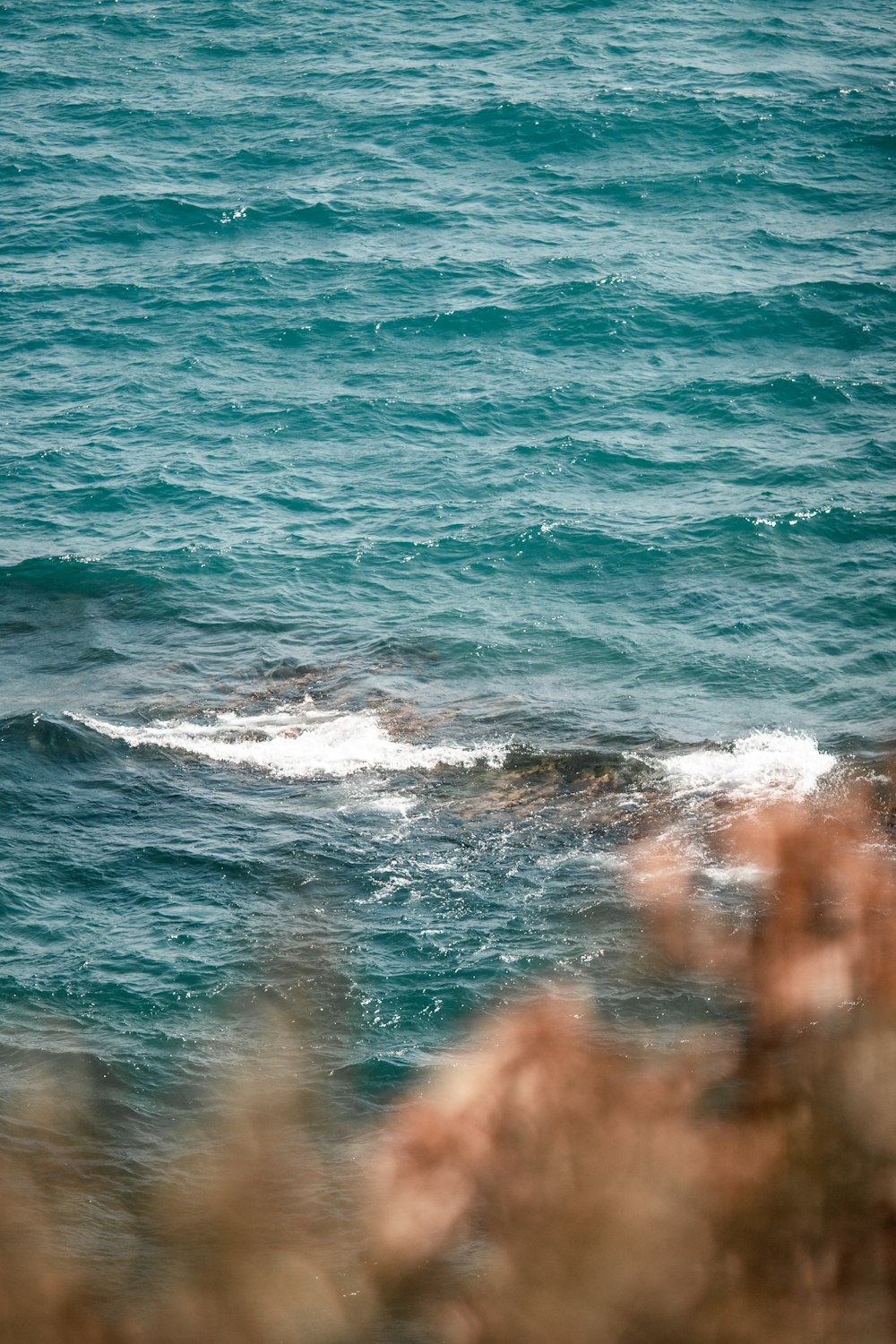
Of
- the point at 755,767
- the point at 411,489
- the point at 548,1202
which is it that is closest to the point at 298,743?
the point at 755,767

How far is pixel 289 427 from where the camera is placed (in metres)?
56.0

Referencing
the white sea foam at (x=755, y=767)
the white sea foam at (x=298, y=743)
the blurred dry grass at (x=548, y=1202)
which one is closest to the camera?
the blurred dry grass at (x=548, y=1202)

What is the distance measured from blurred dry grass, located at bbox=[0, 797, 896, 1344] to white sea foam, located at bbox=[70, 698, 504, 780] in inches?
432

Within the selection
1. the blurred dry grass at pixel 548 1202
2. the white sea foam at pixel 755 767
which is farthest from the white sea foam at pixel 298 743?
the blurred dry grass at pixel 548 1202

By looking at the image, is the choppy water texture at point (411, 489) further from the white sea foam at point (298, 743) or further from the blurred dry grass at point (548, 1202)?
the blurred dry grass at point (548, 1202)

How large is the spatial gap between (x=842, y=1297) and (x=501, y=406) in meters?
45.1

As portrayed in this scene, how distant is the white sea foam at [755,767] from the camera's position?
112ft

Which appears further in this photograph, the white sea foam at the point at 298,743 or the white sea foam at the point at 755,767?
the white sea foam at the point at 298,743

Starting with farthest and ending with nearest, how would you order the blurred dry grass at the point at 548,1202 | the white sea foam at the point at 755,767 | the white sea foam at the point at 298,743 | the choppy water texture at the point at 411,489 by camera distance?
the white sea foam at the point at 298,743 < the white sea foam at the point at 755,767 < the choppy water texture at the point at 411,489 < the blurred dry grass at the point at 548,1202

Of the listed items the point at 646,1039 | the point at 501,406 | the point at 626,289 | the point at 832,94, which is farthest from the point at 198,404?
the point at 832,94

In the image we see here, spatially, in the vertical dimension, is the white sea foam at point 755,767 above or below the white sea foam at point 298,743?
above

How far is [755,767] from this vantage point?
3512 centimetres

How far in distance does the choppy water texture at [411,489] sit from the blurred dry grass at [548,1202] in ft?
6.17

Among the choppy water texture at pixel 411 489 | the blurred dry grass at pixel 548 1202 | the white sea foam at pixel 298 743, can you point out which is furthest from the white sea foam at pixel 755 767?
the blurred dry grass at pixel 548 1202
